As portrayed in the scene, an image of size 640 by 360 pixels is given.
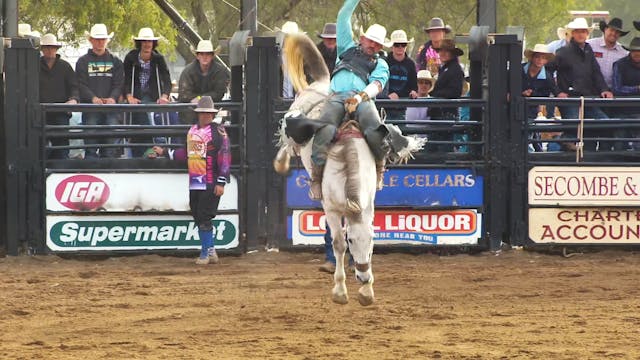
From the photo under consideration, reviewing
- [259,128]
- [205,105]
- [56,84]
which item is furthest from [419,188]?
[56,84]

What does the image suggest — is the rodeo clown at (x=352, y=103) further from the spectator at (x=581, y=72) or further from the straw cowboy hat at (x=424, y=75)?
the spectator at (x=581, y=72)

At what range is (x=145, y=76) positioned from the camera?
549 inches

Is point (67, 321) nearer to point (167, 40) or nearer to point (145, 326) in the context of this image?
point (145, 326)

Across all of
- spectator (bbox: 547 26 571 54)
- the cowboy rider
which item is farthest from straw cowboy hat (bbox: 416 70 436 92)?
the cowboy rider

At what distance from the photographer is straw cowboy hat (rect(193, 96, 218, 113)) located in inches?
497

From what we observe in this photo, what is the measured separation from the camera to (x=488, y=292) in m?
10.8

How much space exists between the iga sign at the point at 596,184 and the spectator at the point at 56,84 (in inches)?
215

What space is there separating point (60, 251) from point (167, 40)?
11.0m

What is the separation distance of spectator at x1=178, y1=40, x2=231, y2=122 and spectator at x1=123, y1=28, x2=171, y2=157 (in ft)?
0.93

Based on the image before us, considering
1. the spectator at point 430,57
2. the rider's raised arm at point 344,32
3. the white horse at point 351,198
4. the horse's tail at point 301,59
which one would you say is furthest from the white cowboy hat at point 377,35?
the spectator at point 430,57

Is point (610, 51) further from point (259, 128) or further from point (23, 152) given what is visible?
point (23, 152)

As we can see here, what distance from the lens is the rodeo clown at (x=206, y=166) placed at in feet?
41.7

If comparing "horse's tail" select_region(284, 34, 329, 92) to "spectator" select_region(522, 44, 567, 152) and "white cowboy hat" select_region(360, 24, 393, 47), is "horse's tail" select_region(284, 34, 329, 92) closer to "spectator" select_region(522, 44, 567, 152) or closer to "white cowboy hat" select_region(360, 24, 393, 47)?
"white cowboy hat" select_region(360, 24, 393, 47)

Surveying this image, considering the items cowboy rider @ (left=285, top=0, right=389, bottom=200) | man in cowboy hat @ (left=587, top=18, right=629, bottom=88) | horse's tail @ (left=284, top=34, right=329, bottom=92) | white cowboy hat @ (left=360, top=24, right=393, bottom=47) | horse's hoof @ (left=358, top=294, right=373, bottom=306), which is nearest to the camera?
horse's hoof @ (left=358, top=294, right=373, bottom=306)
